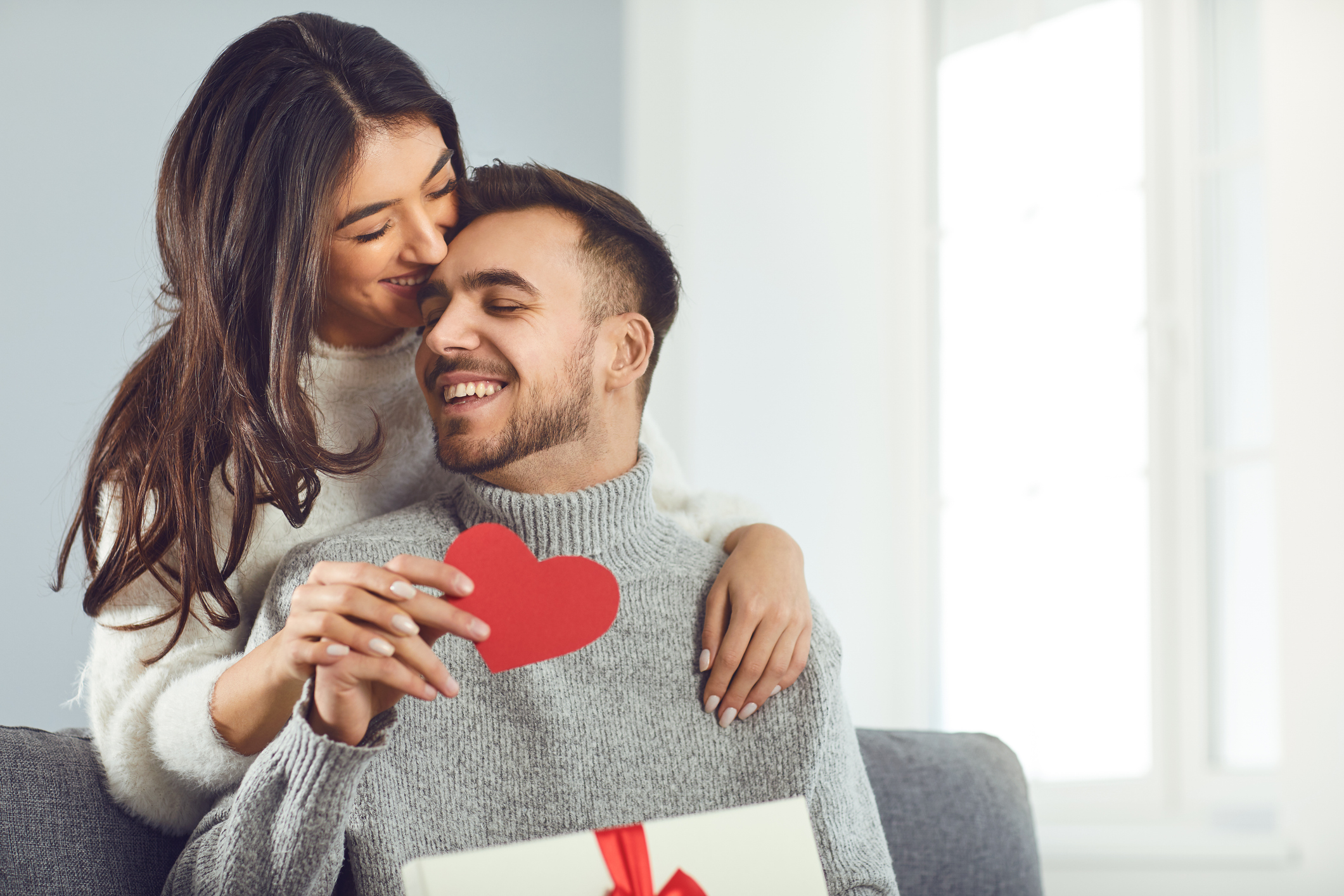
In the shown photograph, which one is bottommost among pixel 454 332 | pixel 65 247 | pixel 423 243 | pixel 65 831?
pixel 65 831

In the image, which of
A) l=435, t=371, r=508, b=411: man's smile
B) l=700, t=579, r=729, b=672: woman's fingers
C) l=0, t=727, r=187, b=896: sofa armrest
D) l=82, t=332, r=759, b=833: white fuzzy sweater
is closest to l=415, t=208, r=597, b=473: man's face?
l=435, t=371, r=508, b=411: man's smile

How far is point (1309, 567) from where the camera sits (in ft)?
6.16

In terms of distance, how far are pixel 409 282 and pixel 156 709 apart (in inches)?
20.5

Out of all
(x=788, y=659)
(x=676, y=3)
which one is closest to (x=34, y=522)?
(x=788, y=659)

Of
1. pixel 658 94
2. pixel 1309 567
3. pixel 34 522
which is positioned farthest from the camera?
pixel 658 94

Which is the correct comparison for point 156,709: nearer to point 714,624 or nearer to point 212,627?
point 212,627

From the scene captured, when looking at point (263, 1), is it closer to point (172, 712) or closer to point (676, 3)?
point (676, 3)

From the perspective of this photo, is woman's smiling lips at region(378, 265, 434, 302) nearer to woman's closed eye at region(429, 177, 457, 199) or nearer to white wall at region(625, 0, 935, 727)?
woman's closed eye at region(429, 177, 457, 199)

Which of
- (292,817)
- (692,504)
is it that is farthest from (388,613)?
(692,504)

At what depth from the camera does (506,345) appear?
1.10 meters

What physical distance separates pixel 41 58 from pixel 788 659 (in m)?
1.68

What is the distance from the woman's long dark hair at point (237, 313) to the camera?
107 centimetres

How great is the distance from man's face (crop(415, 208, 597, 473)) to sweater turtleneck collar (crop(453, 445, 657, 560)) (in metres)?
0.04

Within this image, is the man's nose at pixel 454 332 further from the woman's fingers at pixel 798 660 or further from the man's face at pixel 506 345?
the woman's fingers at pixel 798 660
